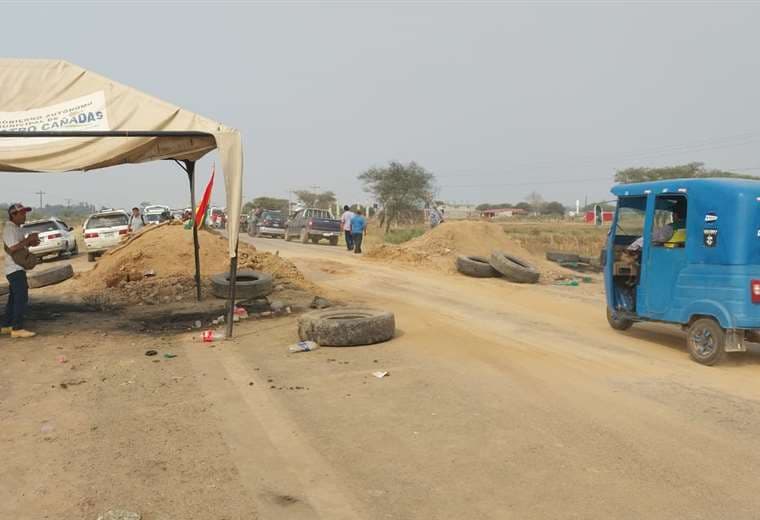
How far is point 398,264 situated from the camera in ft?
63.3

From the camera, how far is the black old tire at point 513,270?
1595 centimetres

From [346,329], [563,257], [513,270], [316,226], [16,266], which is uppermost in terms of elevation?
[316,226]

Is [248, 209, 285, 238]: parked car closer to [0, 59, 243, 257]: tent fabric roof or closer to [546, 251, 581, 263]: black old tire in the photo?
[546, 251, 581, 263]: black old tire

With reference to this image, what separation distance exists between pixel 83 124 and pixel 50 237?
55.6 ft

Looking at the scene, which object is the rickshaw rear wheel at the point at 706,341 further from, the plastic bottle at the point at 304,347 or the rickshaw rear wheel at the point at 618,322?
the plastic bottle at the point at 304,347

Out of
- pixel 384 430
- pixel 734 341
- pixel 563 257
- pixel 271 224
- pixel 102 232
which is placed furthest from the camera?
pixel 271 224

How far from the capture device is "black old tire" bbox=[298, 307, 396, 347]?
8.12m

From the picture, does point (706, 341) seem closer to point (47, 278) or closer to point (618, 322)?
point (618, 322)

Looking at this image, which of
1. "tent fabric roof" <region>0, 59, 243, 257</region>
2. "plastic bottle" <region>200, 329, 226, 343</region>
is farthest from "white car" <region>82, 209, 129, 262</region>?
"plastic bottle" <region>200, 329, 226, 343</region>

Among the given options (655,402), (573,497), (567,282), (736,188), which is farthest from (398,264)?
(573,497)

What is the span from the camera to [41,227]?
2380 centimetres

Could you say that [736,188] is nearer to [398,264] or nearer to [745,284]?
[745,284]

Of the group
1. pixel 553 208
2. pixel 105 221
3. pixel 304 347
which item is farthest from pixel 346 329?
pixel 553 208

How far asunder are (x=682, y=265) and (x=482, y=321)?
342 centimetres
